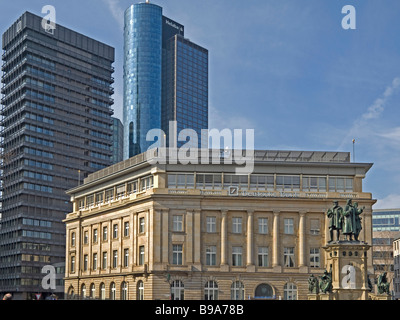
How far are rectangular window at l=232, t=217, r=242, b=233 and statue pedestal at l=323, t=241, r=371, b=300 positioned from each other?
36976 millimetres

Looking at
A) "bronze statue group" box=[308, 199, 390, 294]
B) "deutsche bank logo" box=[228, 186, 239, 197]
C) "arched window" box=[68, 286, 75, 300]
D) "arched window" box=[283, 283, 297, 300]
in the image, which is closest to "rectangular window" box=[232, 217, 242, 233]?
"deutsche bank logo" box=[228, 186, 239, 197]

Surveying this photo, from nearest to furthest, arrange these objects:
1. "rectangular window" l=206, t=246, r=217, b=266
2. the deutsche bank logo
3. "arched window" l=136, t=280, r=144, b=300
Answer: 1. "rectangular window" l=206, t=246, r=217, b=266
2. "arched window" l=136, t=280, r=144, b=300
3. the deutsche bank logo

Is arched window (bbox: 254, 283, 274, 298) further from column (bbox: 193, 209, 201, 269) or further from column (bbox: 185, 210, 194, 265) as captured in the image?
column (bbox: 185, 210, 194, 265)

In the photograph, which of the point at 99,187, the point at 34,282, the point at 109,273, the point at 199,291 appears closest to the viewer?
the point at 199,291

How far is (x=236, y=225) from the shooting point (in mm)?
90562

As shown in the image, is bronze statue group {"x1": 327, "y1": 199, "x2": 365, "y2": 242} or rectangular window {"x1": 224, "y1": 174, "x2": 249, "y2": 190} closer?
bronze statue group {"x1": 327, "y1": 199, "x2": 365, "y2": 242}

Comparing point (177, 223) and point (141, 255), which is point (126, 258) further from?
point (177, 223)

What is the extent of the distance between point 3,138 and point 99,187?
76.8 meters

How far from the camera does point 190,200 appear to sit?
296 feet

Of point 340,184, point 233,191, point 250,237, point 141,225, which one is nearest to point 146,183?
point 141,225

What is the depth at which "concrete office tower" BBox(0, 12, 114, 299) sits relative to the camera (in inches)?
6358

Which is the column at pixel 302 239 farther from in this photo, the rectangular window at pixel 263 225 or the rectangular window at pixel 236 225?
the rectangular window at pixel 236 225
